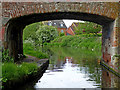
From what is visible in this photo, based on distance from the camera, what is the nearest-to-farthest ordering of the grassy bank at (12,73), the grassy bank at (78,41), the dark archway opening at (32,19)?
the grassy bank at (12,73) < the dark archway opening at (32,19) < the grassy bank at (78,41)

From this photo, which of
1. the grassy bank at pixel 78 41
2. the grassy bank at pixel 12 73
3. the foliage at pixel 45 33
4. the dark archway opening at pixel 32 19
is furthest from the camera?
the foliage at pixel 45 33

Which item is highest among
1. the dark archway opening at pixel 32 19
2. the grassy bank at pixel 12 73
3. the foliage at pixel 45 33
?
the foliage at pixel 45 33

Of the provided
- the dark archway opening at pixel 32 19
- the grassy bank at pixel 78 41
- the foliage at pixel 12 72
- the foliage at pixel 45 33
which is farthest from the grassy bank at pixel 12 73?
the foliage at pixel 45 33

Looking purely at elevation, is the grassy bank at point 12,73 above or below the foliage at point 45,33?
below

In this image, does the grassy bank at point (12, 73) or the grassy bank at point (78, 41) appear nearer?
the grassy bank at point (12, 73)

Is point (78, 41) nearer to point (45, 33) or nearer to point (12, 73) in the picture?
point (45, 33)

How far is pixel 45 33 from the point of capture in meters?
48.6

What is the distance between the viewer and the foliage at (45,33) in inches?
1855

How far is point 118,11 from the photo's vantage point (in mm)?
9328

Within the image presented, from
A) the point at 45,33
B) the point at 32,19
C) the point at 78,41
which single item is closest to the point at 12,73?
the point at 32,19

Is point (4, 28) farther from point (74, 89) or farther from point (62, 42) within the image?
point (62, 42)

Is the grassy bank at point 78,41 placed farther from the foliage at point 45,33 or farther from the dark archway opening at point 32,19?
the dark archway opening at point 32,19

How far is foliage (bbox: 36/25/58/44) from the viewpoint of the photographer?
155 feet

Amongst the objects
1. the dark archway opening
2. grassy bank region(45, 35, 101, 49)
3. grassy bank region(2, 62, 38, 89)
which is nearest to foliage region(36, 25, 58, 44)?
grassy bank region(45, 35, 101, 49)
